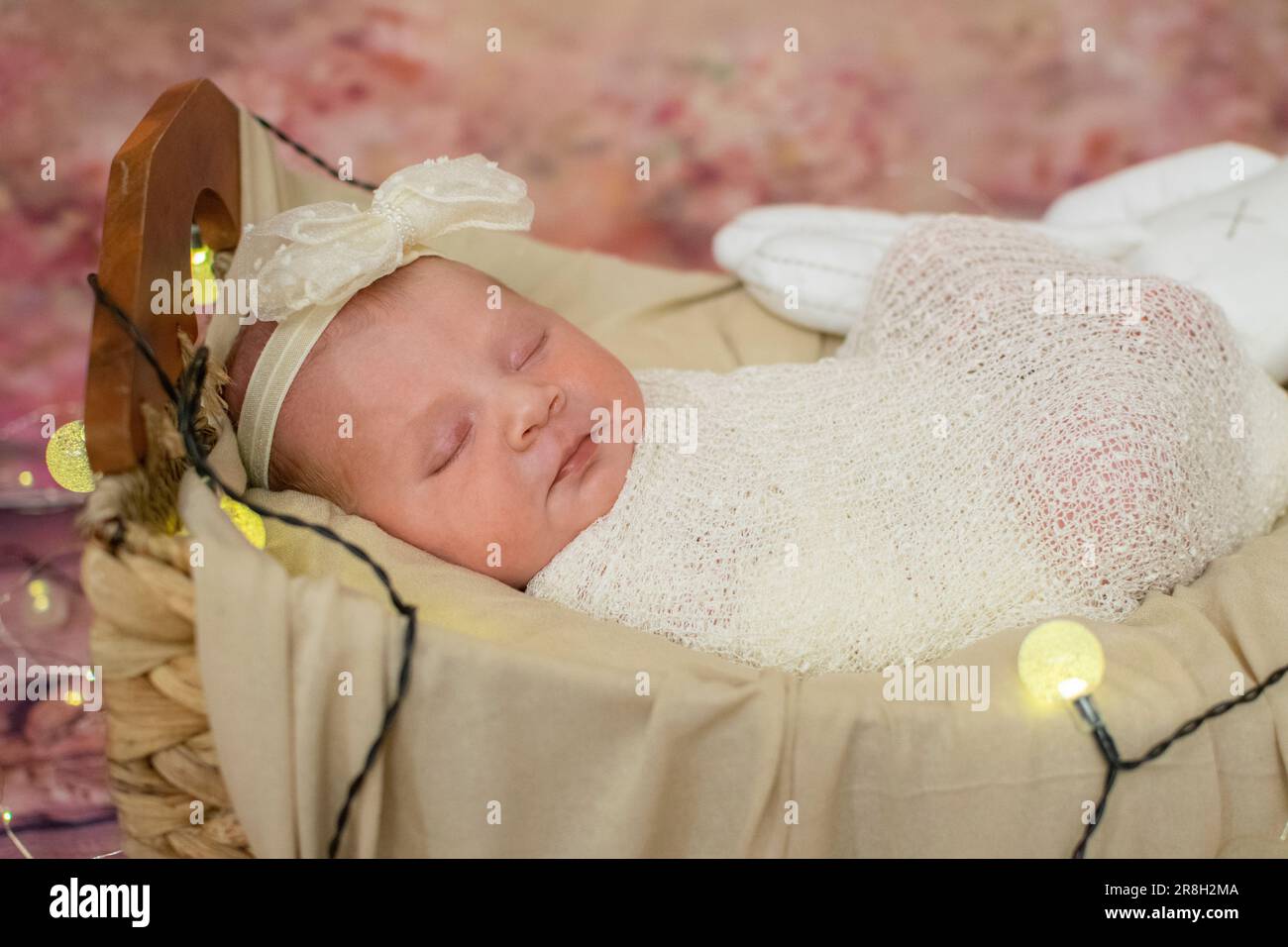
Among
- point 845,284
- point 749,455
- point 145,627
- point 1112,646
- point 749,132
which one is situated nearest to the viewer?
point 145,627

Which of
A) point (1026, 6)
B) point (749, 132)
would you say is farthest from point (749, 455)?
point (1026, 6)

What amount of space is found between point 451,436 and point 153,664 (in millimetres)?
369

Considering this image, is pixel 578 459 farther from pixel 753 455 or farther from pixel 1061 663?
pixel 1061 663

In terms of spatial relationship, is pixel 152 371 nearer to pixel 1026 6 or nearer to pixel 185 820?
pixel 185 820

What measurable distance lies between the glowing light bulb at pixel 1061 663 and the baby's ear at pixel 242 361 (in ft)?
2.72

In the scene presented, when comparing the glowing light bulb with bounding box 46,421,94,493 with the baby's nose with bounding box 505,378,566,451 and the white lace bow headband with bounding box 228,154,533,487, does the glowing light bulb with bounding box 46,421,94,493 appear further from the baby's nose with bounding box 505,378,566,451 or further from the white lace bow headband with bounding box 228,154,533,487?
the baby's nose with bounding box 505,378,566,451

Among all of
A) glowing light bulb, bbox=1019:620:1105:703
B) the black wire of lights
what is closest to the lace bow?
the black wire of lights

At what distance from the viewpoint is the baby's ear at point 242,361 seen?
1.22m

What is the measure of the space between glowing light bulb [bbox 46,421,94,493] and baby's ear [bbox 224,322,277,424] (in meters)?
0.19

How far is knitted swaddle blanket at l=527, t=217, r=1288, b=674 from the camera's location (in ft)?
3.67

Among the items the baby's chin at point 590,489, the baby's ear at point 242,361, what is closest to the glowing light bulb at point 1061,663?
the baby's chin at point 590,489

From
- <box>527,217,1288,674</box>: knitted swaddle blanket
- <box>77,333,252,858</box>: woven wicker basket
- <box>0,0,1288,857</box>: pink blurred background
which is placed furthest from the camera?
<box>0,0,1288,857</box>: pink blurred background

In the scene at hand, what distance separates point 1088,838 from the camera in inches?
36.7
